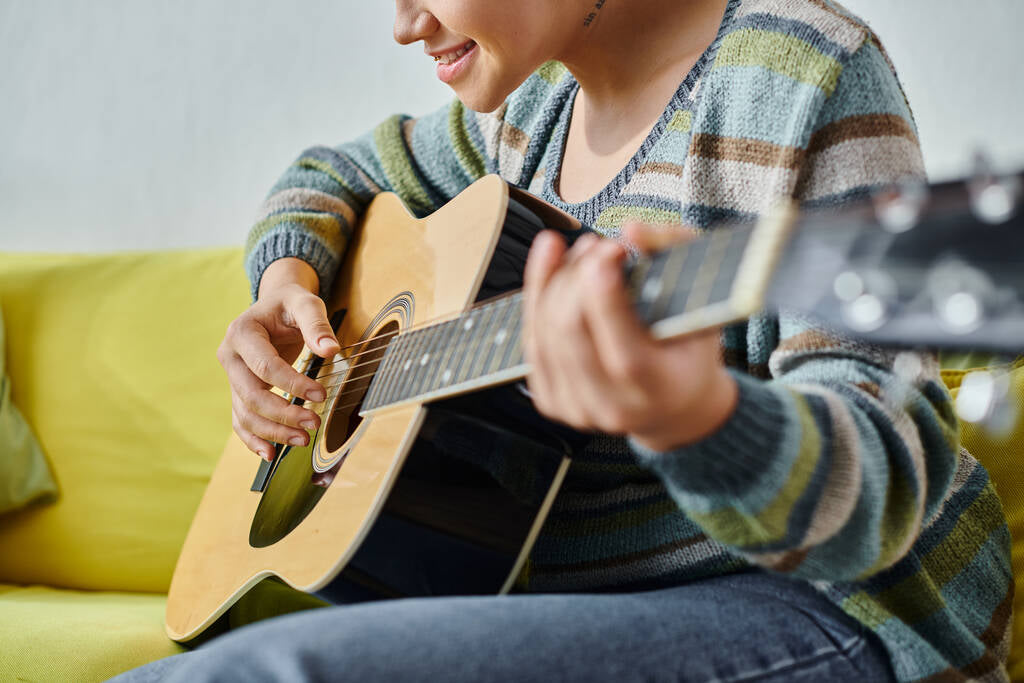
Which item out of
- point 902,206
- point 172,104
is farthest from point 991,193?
point 172,104

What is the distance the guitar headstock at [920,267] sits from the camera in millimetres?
373

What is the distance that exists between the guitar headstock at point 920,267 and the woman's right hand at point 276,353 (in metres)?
0.56

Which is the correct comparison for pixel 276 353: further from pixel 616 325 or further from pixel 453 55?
pixel 616 325

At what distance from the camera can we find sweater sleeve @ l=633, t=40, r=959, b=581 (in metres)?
0.52

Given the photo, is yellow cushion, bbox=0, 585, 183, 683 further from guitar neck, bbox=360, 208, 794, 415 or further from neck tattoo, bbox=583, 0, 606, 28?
neck tattoo, bbox=583, 0, 606, 28

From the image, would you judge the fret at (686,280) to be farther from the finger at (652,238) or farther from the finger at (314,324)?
the finger at (314,324)

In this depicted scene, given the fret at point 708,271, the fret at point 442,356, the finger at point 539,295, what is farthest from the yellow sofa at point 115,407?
the fret at point 708,271

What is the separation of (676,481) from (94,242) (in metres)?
1.73

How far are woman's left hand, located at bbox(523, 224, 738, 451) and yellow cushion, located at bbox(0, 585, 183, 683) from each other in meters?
0.71

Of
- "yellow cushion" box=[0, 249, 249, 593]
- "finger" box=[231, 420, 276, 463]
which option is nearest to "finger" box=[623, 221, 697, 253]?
"finger" box=[231, 420, 276, 463]

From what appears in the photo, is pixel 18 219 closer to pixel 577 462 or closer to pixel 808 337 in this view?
pixel 577 462

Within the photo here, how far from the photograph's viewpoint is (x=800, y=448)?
0.52 meters

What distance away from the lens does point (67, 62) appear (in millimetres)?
1917

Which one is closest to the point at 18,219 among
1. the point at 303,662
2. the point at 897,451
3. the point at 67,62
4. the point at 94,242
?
the point at 94,242
